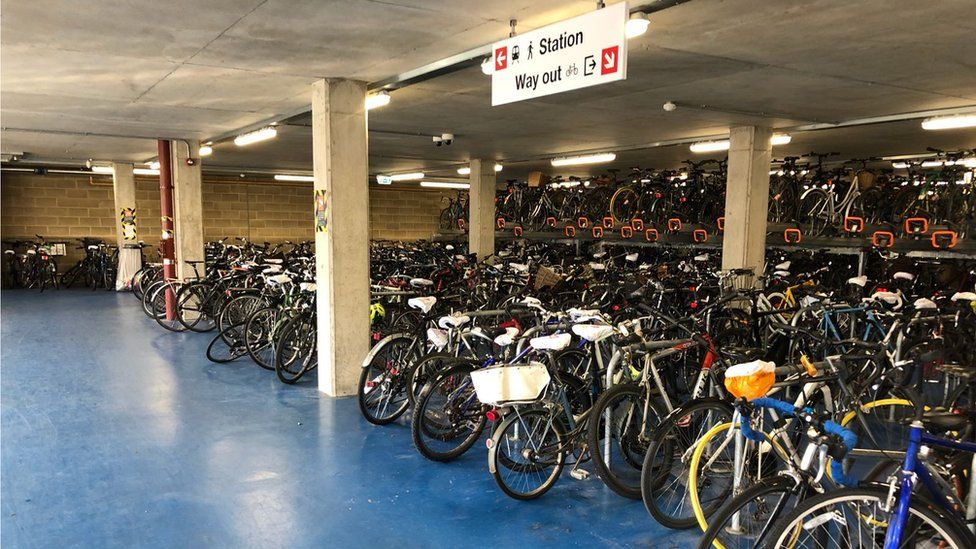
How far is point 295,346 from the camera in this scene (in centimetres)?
570

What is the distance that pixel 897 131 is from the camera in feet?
24.7

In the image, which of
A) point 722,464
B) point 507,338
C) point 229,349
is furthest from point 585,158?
point 722,464

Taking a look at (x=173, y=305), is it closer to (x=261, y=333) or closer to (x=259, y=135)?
(x=259, y=135)

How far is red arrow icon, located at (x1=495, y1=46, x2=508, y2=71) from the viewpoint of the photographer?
3232 millimetres

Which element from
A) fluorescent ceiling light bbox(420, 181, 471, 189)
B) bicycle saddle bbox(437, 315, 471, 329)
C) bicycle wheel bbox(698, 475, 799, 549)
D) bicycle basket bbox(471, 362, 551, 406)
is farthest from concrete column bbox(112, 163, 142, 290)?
bicycle wheel bbox(698, 475, 799, 549)

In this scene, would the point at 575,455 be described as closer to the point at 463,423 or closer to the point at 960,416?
the point at 463,423

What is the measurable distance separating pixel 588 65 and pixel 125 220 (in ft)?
39.8

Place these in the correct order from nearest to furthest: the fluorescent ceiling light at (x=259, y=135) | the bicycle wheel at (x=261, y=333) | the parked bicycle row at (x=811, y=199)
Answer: the bicycle wheel at (x=261, y=333)
the fluorescent ceiling light at (x=259, y=135)
the parked bicycle row at (x=811, y=199)

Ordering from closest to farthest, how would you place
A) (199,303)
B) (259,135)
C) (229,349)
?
(229,349)
(259,135)
(199,303)

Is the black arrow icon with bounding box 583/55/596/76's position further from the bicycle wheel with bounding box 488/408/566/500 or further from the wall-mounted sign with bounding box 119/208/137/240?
the wall-mounted sign with bounding box 119/208/137/240

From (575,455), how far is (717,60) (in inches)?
112

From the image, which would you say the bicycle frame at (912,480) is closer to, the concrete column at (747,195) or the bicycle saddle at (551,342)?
the bicycle saddle at (551,342)

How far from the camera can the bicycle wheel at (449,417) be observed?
377 centimetres

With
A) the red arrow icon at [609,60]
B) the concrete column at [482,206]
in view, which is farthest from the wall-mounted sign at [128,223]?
the red arrow icon at [609,60]
